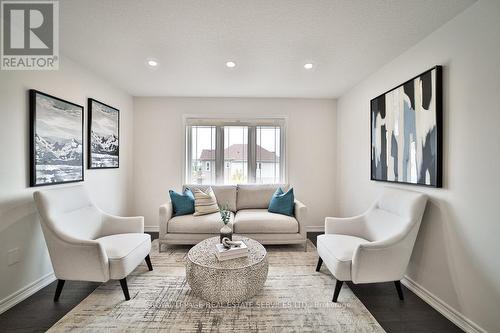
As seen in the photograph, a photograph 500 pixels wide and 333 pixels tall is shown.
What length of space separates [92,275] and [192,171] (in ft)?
8.39

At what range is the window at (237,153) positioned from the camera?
4441 mm

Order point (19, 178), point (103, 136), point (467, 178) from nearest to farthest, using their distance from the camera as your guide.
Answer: point (467, 178) → point (19, 178) → point (103, 136)

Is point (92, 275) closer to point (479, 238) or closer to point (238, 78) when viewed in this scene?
point (238, 78)

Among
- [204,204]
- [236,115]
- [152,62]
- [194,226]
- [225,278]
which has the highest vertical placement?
[152,62]

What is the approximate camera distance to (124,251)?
7.14ft

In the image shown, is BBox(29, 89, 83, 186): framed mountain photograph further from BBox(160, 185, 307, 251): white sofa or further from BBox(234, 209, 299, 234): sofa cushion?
BBox(234, 209, 299, 234): sofa cushion

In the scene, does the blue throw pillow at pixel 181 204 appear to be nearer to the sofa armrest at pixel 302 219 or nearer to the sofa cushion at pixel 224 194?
the sofa cushion at pixel 224 194

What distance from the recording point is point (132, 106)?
14.1 feet

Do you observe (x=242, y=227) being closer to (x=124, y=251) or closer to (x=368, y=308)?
(x=124, y=251)

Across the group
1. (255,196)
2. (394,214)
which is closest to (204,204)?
(255,196)

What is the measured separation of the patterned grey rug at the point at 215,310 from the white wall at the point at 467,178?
743mm

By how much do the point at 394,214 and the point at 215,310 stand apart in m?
1.96

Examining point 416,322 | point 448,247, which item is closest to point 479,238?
point 448,247

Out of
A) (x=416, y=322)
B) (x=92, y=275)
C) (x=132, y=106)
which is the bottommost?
(x=416, y=322)
